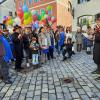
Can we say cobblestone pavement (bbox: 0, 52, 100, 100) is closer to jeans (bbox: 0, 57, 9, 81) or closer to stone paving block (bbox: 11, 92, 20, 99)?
stone paving block (bbox: 11, 92, 20, 99)

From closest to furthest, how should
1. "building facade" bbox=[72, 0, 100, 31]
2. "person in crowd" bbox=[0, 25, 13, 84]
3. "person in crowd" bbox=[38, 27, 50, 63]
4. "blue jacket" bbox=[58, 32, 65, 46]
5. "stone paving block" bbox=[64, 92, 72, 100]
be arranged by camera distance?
"stone paving block" bbox=[64, 92, 72, 100] → "person in crowd" bbox=[0, 25, 13, 84] → "person in crowd" bbox=[38, 27, 50, 63] → "blue jacket" bbox=[58, 32, 65, 46] → "building facade" bbox=[72, 0, 100, 31]

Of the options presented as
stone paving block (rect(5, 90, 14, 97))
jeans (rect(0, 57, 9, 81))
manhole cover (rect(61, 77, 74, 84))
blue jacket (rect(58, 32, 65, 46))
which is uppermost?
blue jacket (rect(58, 32, 65, 46))

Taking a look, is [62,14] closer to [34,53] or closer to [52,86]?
[34,53]

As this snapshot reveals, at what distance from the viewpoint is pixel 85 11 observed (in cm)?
2592

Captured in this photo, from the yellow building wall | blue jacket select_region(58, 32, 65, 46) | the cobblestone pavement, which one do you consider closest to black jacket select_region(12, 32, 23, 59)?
the cobblestone pavement

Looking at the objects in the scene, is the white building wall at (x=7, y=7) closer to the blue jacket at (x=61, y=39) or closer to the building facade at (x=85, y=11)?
the building facade at (x=85, y=11)

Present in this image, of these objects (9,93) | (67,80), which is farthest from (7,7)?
(9,93)

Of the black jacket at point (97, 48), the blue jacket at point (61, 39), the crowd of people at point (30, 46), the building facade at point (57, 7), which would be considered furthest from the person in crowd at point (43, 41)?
the building facade at point (57, 7)

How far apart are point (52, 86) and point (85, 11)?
19282mm

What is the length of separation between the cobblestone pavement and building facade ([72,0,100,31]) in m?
15.1

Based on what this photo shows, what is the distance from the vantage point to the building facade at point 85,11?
2431 centimetres

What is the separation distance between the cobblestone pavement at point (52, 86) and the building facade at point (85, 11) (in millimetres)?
15088

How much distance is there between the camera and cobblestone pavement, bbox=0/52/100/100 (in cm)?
657

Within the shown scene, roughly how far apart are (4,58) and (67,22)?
39963 millimetres
